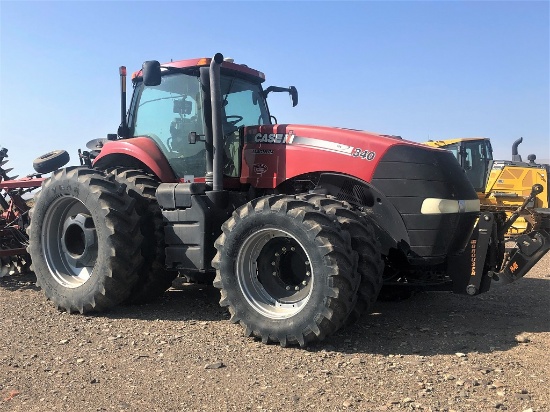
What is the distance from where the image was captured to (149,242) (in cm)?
530

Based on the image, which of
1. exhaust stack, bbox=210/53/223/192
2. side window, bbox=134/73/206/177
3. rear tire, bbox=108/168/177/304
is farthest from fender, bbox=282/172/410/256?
rear tire, bbox=108/168/177/304

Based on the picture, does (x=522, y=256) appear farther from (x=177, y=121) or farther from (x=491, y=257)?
(x=177, y=121)

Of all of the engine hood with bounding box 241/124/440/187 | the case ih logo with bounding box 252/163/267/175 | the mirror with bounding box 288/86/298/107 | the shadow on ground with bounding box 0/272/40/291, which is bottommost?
the shadow on ground with bounding box 0/272/40/291

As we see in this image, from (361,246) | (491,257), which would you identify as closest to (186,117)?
(361,246)

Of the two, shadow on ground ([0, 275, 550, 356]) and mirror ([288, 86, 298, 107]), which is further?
mirror ([288, 86, 298, 107])

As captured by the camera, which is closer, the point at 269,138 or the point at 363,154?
the point at 363,154

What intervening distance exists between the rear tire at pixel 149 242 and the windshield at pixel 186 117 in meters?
0.42

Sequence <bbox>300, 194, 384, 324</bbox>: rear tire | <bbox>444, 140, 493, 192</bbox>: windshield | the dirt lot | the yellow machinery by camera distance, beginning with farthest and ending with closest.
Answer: <bbox>444, 140, 493, 192</bbox>: windshield → the yellow machinery → <bbox>300, 194, 384, 324</bbox>: rear tire → the dirt lot

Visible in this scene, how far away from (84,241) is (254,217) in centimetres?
218

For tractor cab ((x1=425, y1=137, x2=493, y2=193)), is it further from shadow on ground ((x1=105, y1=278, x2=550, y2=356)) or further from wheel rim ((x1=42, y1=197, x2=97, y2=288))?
wheel rim ((x1=42, y1=197, x2=97, y2=288))

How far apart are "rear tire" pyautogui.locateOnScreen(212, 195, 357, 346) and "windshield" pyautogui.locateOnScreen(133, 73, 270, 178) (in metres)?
1.17

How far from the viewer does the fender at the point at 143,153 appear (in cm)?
565

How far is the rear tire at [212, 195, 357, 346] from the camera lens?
405 centimetres

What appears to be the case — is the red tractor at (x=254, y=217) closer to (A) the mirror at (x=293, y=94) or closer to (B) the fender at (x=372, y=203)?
(B) the fender at (x=372, y=203)
